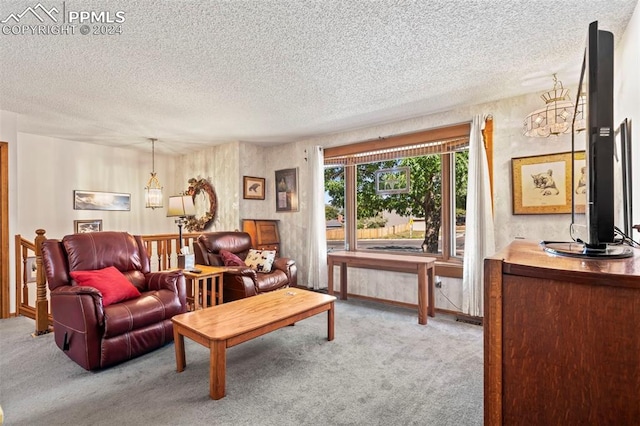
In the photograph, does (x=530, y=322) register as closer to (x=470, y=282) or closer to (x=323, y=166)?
(x=470, y=282)

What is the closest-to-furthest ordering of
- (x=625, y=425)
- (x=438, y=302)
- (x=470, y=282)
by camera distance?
1. (x=625, y=425)
2. (x=470, y=282)
3. (x=438, y=302)

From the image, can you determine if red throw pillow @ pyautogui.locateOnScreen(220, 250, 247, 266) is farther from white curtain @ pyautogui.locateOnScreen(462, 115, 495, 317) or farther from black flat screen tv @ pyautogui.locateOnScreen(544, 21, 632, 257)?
black flat screen tv @ pyautogui.locateOnScreen(544, 21, 632, 257)

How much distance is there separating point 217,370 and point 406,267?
240 centimetres

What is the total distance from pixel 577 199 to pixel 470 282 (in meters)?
1.29

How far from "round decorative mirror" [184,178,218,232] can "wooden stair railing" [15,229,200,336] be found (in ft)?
3.08

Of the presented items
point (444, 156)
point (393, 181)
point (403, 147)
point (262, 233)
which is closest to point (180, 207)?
point (262, 233)

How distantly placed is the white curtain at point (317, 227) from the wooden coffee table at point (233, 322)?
1.67 m

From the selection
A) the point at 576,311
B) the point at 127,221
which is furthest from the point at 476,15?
the point at 127,221

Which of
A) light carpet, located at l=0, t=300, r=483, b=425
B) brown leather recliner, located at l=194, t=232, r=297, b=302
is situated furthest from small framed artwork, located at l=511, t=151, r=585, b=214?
brown leather recliner, located at l=194, t=232, r=297, b=302

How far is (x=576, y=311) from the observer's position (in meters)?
0.77

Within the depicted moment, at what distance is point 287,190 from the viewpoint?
214 inches

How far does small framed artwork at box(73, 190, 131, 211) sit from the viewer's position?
519 cm

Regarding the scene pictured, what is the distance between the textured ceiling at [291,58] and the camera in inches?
77.1

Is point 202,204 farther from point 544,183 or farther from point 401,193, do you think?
point 544,183
